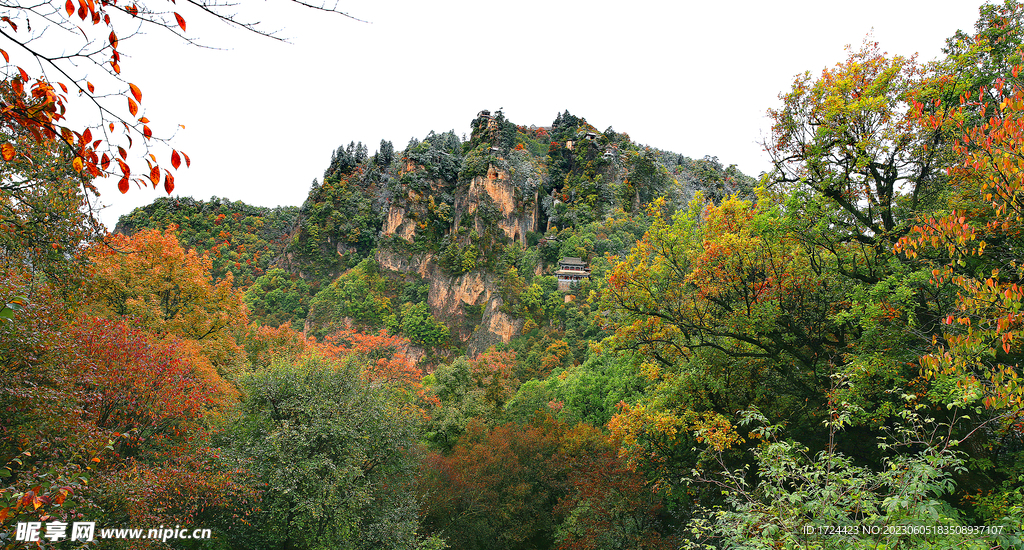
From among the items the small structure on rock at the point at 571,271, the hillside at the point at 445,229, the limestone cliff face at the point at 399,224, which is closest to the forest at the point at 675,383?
the small structure on rock at the point at 571,271

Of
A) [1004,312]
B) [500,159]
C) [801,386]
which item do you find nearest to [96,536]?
[1004,312]

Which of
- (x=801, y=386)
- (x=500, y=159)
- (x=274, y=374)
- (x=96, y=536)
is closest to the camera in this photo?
(x=96, y=536)

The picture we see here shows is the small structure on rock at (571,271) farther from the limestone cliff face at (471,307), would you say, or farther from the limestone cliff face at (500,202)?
the limestone cliff face at (500,202)

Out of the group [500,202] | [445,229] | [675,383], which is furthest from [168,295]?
[445,229]

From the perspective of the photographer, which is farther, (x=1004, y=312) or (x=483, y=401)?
(x=483, y=401)

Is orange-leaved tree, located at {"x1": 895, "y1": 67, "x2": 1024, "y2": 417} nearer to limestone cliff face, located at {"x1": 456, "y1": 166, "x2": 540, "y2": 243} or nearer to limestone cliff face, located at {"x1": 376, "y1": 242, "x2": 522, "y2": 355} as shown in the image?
limestone cliff face, located at {"x1": 376, "y1": 242, "x2": 522, "y2": 355}

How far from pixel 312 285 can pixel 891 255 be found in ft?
203

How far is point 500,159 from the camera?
56.3 meters

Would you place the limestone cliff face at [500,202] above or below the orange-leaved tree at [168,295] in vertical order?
above

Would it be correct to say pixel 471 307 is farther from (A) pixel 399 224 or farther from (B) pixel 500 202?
(A) pixel 399 224

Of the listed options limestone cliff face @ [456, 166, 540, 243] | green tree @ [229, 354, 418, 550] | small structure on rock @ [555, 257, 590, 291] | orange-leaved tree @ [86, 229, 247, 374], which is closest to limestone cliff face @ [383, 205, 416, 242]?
limestone cliff face @ [456, 166, 540, 243]

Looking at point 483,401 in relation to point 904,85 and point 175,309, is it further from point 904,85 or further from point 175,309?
point 904,85

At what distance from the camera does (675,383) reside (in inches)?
393

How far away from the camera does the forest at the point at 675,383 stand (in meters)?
4.20
